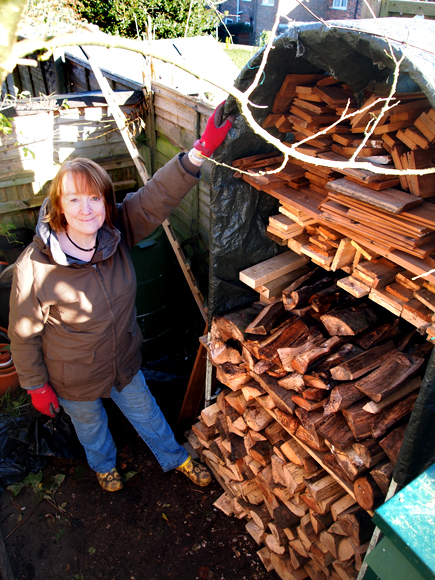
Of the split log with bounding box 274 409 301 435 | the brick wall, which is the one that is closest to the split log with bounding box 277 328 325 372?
the split log with bounding box 274 409 301 435

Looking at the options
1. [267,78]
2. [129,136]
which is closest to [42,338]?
[267,78]

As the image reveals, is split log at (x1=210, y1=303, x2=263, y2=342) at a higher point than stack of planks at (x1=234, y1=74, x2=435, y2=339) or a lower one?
lower

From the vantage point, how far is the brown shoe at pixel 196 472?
10.5ft

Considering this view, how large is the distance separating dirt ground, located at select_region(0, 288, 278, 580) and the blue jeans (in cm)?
23

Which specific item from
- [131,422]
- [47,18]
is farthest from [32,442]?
[47,18]

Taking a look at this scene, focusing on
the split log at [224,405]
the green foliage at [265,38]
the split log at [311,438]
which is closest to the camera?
the split log at [311,438]

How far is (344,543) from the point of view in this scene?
2209 millimetres

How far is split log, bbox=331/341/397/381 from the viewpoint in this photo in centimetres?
199

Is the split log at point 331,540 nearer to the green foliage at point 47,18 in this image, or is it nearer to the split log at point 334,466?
the split log at point 334,466

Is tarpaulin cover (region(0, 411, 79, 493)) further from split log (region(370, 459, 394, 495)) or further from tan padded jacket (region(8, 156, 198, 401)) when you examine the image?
split log (region(370, 459, 394, 495))

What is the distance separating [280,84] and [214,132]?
410mm

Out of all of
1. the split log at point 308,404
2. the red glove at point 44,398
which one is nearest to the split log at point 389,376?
the split log at point 308,404

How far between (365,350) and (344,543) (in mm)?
1042

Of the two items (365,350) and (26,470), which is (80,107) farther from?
(365,350)
